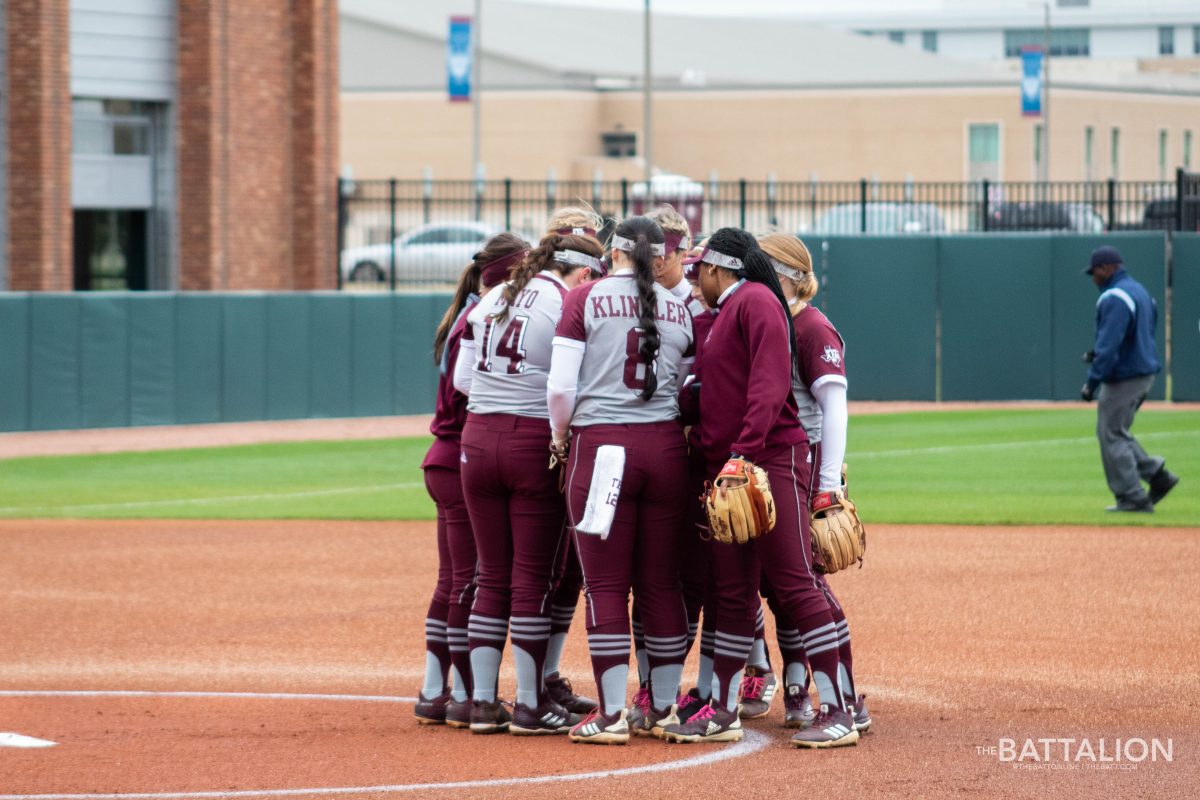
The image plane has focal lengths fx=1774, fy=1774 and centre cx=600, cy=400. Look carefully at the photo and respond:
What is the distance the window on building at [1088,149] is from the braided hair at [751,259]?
56595mm

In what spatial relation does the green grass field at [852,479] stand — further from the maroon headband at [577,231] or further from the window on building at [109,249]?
the window on building at [109,249]

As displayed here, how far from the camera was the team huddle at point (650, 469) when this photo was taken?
6.50m

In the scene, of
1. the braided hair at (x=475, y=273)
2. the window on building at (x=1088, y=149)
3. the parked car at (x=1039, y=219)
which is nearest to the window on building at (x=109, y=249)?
the parked car at (x=1039, y=219)

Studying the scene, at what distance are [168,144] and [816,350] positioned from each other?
2136cm

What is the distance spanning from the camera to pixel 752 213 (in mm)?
48031

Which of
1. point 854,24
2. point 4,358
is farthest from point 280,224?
point 854,24

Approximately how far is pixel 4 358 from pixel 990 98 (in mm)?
44063

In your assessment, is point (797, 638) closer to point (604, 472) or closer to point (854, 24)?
point (604, 472)

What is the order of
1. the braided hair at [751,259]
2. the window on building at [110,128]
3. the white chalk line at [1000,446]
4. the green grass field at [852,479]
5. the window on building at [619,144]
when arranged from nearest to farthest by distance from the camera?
1. the braided hair at [751,259]
2. the green grass field at [852,479]
3. the white chalk line at [1000,446]
4. the window on building at [110,128]
5. the window on building at [619,144]

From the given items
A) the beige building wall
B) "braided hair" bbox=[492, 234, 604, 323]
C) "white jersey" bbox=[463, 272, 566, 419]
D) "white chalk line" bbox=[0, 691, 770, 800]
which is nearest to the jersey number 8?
"white jersey" bbox=[463, 272, 566, 419]

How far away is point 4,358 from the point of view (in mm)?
20266

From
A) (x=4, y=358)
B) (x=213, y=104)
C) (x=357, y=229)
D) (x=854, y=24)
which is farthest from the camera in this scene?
(x=854, y=24)

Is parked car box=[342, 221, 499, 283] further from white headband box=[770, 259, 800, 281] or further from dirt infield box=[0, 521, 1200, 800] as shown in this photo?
white headband box=[770, 259, 800, 281]

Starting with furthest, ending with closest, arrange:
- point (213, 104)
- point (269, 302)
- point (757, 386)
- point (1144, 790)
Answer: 1. point (213, 104)
2. point (269, 302)
3. point (757, 386)
4. point (1144, 790)
